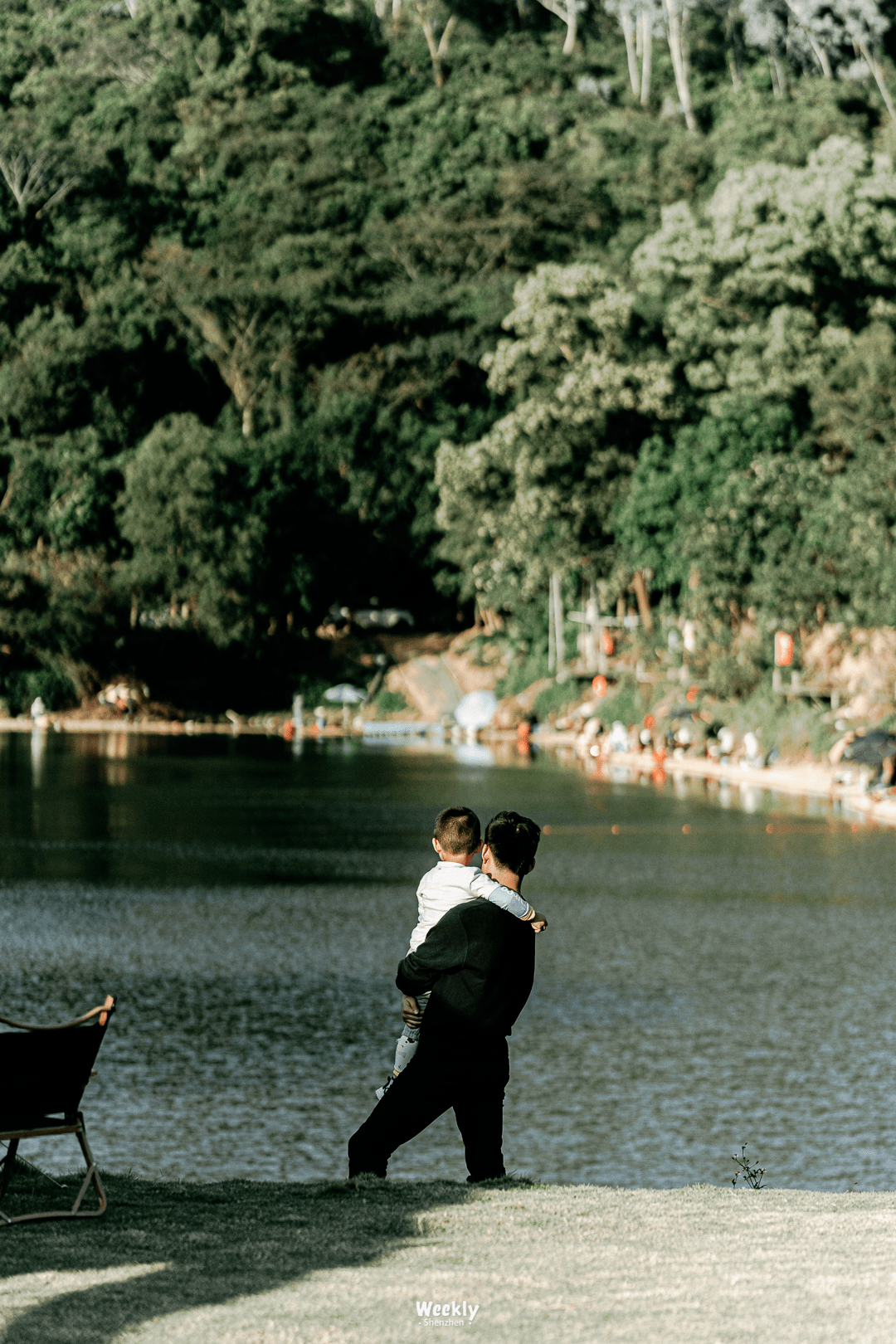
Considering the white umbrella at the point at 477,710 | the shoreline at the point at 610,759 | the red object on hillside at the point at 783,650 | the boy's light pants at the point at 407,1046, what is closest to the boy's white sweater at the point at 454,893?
the boy's light pants at the point at 407,1046

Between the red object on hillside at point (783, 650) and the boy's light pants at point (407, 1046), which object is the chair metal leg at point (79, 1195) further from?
the red object on hillside at point (783, 650)

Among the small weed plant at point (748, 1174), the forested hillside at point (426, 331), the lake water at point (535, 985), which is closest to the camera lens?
the small weed plant at point (748, 1174)

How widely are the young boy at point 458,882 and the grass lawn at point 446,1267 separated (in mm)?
734

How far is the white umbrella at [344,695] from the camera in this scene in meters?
69.9

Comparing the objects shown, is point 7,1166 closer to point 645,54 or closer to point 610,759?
point 610,759

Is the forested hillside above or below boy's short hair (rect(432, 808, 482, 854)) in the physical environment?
above

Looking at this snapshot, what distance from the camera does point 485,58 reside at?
348 ft

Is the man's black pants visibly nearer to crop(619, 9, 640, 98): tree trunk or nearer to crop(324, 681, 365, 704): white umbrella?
crop(324, 681, 365, 704): white umbrella

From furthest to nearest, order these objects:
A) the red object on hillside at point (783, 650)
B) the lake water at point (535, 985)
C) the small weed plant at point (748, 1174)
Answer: the red object on hillside at point (783, 650) < the lake water at point (535, 985) < the small weed plant at point (748, 1174)

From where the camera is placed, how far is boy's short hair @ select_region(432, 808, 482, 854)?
21.8ft

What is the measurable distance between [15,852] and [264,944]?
10.3 m

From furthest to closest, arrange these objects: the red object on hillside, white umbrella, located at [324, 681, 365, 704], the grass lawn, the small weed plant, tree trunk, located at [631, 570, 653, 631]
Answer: white umbrella, located at [324, 681, 365, 704]
tree trunk, located at [631, 570, 653, 631]
the red object on hillside
the small weed plant
the grass lawn

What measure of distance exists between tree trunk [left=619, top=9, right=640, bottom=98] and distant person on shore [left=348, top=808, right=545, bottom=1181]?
10318 centimetres

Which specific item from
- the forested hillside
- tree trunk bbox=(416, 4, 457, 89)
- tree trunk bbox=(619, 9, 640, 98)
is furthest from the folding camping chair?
tree trunk bbox=(416, 4, 457, 89)
